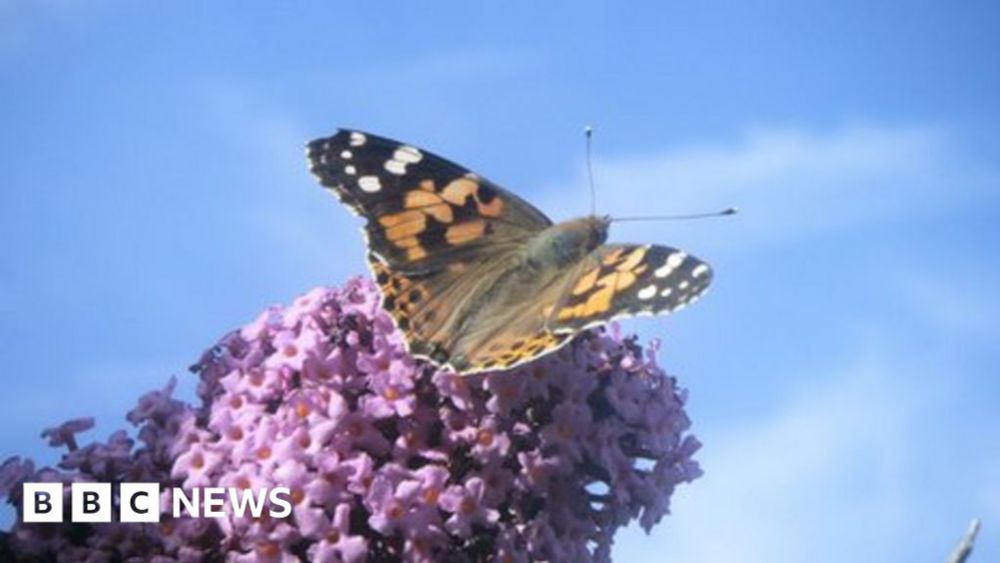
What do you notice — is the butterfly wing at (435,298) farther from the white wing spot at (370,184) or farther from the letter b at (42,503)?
the letter b at (42,503)

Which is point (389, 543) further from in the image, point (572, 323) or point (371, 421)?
point (572, 323)

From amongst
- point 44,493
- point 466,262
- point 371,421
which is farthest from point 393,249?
point 44,493

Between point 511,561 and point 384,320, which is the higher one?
point 384,320

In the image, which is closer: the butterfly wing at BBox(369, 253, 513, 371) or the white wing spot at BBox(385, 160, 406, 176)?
the butterfly wing at BBox(369, 253, 513, 371)

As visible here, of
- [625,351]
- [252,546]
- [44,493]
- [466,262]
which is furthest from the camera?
[466,262]

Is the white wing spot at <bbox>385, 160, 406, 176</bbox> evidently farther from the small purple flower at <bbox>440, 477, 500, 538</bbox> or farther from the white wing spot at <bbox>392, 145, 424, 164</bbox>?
the small purple flower at <bbox>440, 477, 500, 538</bbox>

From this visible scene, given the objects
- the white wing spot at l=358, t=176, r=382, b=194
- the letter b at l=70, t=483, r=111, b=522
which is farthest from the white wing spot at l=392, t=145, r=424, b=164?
the letter b at l=70, t=483, r=111, b=522

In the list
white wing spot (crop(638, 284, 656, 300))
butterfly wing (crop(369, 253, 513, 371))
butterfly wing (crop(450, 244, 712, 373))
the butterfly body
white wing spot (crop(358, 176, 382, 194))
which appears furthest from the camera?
white wing spot (crop(358, 176, 382, 194))

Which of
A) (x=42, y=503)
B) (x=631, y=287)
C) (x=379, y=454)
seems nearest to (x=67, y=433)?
(x=42, y=503)
